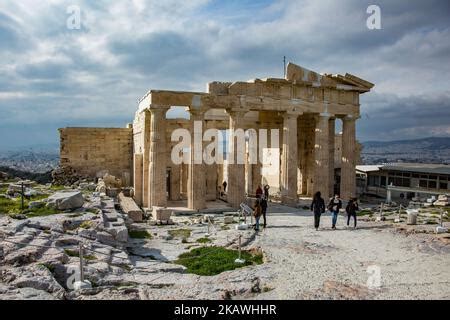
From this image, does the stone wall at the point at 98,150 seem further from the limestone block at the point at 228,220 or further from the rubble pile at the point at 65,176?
the limestone block at the point at 228,220

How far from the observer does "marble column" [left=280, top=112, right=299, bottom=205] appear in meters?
27.2

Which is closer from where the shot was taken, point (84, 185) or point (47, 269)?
point (47, 269)

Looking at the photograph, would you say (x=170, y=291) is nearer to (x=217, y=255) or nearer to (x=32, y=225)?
(x=217, y=255)

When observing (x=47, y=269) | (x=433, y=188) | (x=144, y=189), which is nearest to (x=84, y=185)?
(x=144, y=189)

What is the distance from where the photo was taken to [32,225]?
12805 millimetres

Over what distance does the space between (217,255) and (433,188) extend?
22507 mm

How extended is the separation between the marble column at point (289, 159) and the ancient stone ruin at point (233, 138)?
7cm

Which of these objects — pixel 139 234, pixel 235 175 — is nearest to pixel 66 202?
pixel 139 234

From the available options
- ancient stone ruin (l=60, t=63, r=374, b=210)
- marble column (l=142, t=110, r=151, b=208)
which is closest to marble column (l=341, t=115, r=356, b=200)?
ancient stone ruin (l=60, t=63, r=374, b=210)

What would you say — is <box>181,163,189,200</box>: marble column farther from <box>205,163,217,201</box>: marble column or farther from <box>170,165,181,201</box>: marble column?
<box>205,163,217,201</box>: marble column

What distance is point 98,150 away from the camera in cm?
3195

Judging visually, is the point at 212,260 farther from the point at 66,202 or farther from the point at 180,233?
the point at 66,202

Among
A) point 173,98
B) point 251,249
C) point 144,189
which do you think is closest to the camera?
point 251,249

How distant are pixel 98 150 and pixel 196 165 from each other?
1097 cm
